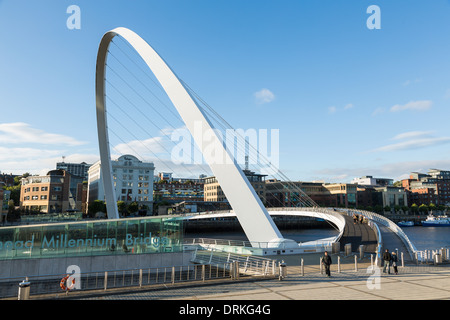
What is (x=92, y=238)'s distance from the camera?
17188mm

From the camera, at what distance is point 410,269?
14.5 m

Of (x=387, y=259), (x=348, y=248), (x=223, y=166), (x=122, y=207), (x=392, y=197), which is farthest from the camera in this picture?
(x=392, y=197)

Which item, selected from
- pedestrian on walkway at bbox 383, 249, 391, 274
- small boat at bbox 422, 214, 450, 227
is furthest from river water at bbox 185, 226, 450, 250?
pedestrian on walkway at bbox 383, 249, 391, 274

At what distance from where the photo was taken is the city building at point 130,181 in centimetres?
9088

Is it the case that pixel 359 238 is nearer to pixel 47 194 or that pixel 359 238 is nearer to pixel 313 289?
pixel 313 289

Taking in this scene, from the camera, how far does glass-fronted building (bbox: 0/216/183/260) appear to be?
1624 centimetres

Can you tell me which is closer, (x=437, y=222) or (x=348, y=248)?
(x=348, y=248)

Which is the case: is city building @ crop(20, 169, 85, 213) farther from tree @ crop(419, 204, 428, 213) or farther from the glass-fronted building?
tree @ crop(419, 204, 428, 213)

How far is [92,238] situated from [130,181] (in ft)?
255

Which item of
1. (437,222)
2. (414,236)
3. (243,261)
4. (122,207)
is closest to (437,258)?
(243,261)

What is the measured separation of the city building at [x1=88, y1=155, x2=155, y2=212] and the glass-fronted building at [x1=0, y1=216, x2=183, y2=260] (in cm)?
7388

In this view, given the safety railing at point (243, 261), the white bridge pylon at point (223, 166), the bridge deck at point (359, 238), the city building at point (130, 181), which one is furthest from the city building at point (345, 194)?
the safety railing at point (243, 261)

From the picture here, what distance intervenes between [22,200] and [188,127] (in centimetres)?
7537

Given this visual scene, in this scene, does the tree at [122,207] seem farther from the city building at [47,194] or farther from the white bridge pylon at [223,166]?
the white bridge pylon at [223,166]
